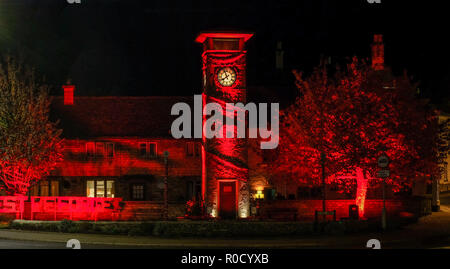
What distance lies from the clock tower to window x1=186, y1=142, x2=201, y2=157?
7694 mm

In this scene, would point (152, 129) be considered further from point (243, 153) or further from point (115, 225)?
point (115, 225)

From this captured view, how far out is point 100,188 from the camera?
52375mm

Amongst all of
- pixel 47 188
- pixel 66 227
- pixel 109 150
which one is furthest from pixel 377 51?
pixel 66 227

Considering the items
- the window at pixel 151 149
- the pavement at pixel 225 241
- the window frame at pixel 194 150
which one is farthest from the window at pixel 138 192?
the pavement at pixel 225 241

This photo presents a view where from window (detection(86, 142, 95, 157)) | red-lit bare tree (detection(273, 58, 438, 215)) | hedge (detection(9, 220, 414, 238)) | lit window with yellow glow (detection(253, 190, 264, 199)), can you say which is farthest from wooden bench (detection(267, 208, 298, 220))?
window (detection(86, 142, 95, 157))

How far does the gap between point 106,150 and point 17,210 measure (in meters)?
13.1

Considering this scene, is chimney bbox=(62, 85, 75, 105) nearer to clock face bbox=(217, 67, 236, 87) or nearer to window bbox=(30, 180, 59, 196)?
window bbox=(30, 180, 59, 196)

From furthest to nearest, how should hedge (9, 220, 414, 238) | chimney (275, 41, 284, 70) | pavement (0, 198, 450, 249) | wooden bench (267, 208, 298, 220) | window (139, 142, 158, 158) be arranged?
1. chimney (275, 41, 284, 70)
2. window (139, 142, 158, 158)
3. wooden bench (267, 208, 298, 220)
4. hedge (9, 220, 414, 238)
5. pavement (0, 198, 450, 249)

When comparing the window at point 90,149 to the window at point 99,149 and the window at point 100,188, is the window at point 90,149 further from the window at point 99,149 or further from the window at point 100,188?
the window at point 100,188

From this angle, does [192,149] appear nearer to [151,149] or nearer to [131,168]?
[151,149]

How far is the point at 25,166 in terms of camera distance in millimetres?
44281

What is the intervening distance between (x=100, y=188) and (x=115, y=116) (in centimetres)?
568

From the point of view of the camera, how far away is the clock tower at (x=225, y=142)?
44031mm

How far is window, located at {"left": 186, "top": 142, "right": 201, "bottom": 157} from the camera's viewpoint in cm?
5209
